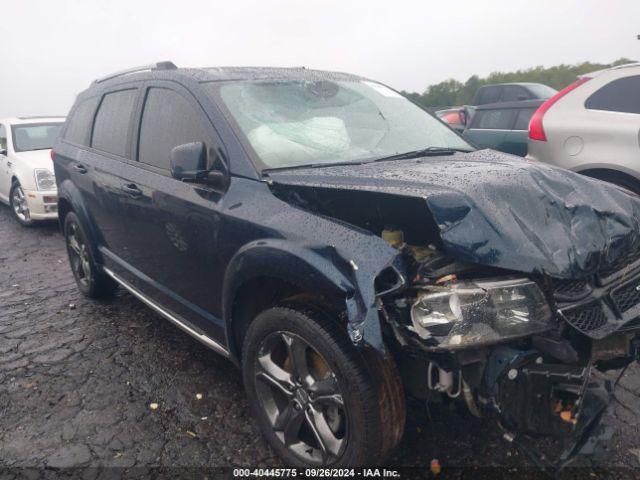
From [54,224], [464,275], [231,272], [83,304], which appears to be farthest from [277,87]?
[54,224]

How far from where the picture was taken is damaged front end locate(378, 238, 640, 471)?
1.84 meters

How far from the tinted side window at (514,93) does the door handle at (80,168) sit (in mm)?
12350

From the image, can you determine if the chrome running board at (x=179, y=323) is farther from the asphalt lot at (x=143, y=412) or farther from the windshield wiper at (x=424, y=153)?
the windshield wiper at (x=424, y=153)

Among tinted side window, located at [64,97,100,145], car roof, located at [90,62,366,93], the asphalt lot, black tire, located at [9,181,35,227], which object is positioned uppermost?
car roof, located at [90,62,366,93]

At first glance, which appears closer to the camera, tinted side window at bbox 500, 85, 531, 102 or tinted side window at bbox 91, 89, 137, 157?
tinted side window at bbox 91, 89, 137, 157

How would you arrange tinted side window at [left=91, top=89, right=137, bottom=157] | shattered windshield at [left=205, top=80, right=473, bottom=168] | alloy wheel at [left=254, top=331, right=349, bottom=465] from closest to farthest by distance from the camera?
alloy wheel at [left=254, top=331, right=349, bottom=465] → shattered windshield at [left=205, top=80, right=473, bottom=168] → tinted side window at [left=91, top=89, right=137, bottom=157]

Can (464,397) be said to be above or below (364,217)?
below

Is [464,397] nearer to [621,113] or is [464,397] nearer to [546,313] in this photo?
[546,313]

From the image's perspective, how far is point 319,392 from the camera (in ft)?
7.25

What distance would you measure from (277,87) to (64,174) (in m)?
2.55

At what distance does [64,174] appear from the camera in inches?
182

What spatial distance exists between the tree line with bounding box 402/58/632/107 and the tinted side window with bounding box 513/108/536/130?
175 feet

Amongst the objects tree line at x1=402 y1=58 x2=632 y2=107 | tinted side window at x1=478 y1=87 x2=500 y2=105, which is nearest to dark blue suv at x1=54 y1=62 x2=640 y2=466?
tinted side window at x1=478 y1=87 x2=500 y2=105

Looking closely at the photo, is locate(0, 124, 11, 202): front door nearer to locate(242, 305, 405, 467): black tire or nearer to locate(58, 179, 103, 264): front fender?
locate(58, 179, 103, 264): front fender
